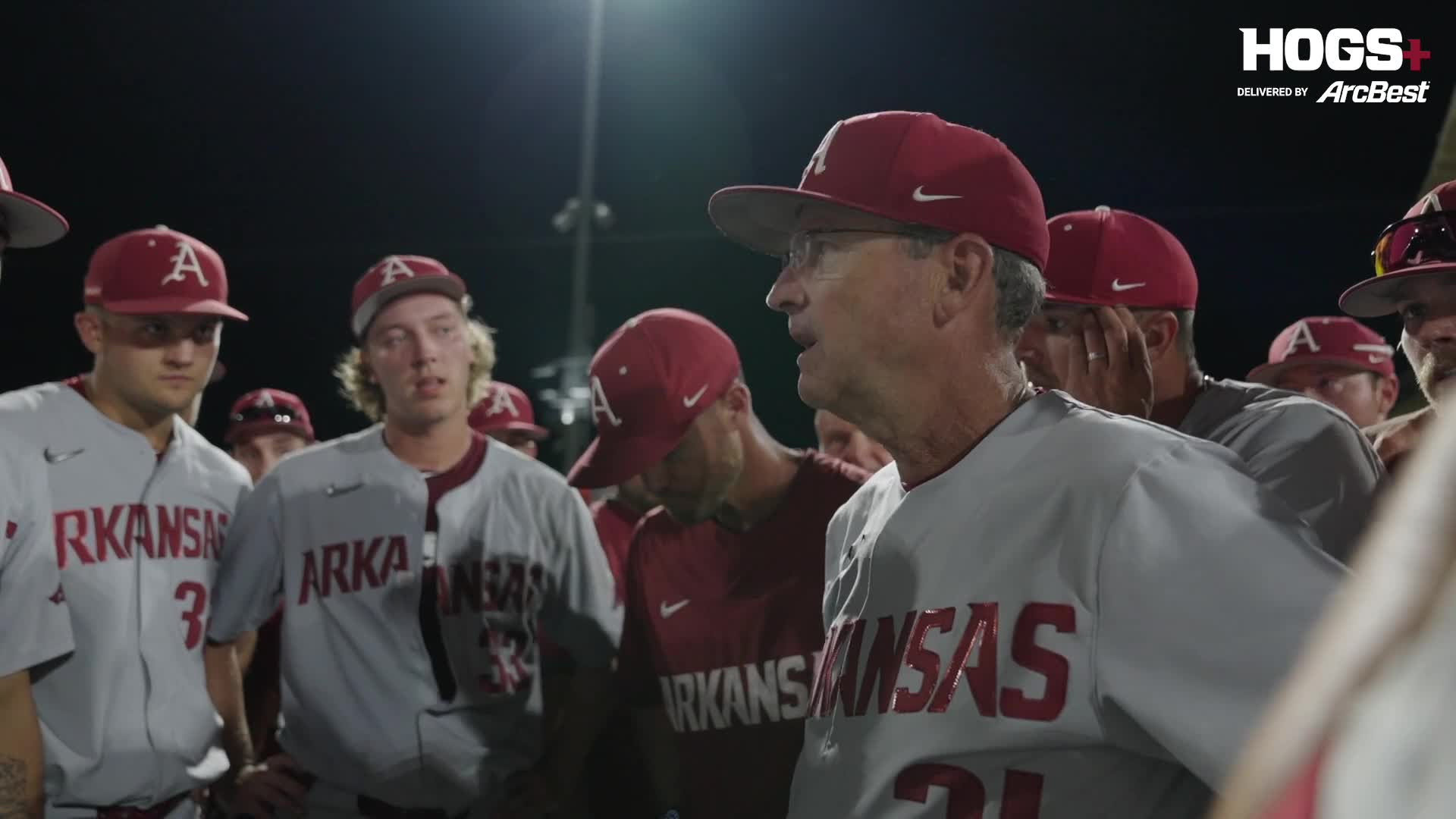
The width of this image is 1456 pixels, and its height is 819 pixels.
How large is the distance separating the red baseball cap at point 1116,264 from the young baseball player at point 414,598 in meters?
2.17

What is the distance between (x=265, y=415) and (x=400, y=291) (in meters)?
3.88

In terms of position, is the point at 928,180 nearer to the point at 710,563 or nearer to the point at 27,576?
the point at 710,563

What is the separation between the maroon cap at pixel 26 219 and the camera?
3729mm

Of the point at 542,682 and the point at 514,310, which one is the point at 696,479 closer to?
the point at 542,682

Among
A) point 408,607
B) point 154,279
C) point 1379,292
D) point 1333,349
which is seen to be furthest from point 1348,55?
point 154,279

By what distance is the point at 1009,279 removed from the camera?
210 centimetres

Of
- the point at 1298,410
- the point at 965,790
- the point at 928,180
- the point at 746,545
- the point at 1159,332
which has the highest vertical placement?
the point at 928,180

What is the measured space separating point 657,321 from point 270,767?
80.2 inches

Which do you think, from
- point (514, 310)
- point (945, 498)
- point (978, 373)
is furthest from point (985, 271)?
point (514, 310)

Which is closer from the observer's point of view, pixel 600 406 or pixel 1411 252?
pixel 1411 252

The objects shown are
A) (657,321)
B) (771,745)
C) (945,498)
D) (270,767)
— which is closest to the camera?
(945,498)

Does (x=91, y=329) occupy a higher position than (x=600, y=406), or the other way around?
(x=91, y=329)

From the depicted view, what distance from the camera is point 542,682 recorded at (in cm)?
460

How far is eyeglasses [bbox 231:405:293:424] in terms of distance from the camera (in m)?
8.08
